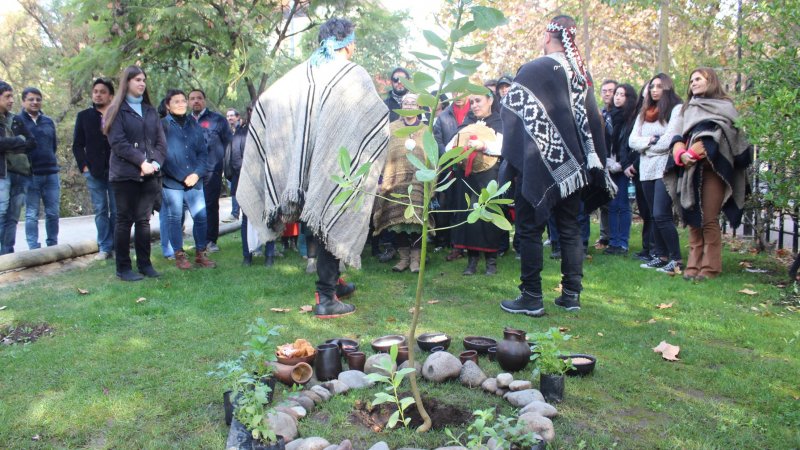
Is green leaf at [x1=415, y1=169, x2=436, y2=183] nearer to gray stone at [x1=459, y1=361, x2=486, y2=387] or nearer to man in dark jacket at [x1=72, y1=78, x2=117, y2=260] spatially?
gray stone at [x1=459, y1=361, x2=486, y2=387]

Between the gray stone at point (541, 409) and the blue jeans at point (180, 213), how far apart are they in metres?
4.84

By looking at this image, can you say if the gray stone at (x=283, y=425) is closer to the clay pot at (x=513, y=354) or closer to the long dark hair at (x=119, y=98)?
the clay pot at (x=513, y=354)

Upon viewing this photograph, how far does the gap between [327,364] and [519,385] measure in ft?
3.24

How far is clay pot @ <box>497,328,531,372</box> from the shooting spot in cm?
323

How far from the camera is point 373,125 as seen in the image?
4.41m

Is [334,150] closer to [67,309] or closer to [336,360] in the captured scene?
[336,360]

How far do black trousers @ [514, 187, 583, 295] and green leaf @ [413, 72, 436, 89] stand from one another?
2390mm

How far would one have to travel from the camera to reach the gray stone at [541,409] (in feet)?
8.74

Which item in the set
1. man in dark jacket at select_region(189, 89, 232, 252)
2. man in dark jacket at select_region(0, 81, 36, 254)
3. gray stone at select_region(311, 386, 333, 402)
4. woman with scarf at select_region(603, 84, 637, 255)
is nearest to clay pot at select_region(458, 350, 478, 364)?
gray stone at select_region(311, 386, 333, 402)

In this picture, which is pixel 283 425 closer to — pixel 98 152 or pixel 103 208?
pixel 98 152

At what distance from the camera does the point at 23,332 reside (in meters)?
4.27

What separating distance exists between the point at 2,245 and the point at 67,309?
2805mm

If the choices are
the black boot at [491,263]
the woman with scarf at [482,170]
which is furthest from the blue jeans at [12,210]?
the black boot at [491,263]

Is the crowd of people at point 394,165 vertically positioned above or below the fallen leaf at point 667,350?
above
